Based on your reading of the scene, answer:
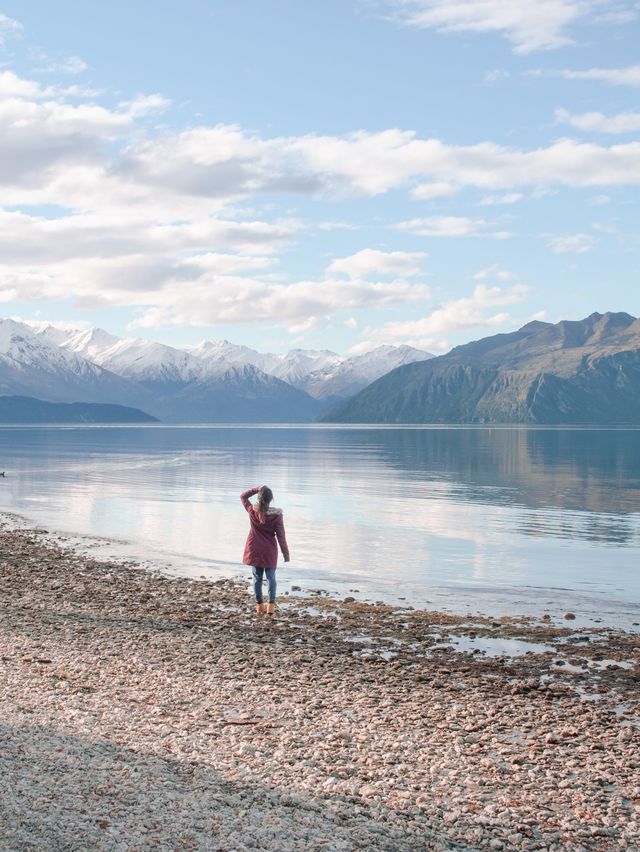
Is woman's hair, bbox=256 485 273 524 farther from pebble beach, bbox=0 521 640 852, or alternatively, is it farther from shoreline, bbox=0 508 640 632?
shoreline, bbox=0 508 640 632

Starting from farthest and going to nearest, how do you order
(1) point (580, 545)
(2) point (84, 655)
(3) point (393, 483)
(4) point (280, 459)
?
(4) point (280, 459)
(3) point (393, 483)
(1) point (580, 545)
(2) point (84, 655)

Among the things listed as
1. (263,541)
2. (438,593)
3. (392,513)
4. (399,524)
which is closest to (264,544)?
(263,541)

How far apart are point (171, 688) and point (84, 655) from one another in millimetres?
3508

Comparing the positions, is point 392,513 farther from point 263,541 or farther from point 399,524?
point 263,541

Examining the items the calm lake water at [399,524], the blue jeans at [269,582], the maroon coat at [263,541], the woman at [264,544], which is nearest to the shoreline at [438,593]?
the calm lake water at [399,524]

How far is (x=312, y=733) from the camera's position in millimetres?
14094

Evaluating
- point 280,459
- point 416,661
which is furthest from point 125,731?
point 280,459

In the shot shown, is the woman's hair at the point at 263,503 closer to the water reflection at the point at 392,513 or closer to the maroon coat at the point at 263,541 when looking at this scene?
the maroon coat at the point at 263,541

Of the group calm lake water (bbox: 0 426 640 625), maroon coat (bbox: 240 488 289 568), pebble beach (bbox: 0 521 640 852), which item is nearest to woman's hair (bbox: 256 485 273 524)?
maroon coat (bbox: 240 488 289 568)

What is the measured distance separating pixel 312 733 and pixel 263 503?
10386 mm

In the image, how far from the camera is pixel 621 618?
86.9 feet

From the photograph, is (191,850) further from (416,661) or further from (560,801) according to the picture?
(416,661)

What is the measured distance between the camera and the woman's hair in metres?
23.7

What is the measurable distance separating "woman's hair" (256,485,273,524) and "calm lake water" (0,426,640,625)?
753 cm
